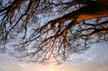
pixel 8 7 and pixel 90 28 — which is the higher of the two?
pixel 8 7

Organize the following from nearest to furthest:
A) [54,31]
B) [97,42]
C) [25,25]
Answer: [25,25], [54,31], [97,42]

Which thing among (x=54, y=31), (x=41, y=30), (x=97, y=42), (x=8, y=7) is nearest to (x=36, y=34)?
(x=41, y=30)

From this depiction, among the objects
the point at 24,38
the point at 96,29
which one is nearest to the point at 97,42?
the point at 96,29

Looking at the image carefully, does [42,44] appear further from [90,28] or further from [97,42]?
[97,42]

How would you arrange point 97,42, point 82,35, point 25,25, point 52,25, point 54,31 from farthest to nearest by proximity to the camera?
point 97,42
point 82,35
point 54,31
point 25,25
point 52,25

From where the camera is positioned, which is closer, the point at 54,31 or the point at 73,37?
the point at 54,31

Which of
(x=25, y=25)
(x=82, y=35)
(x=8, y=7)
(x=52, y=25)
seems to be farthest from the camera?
(x=82, y=35)

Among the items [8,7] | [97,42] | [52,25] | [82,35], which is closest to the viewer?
[8,7]

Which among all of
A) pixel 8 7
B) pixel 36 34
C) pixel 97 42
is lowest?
pixel 97 42

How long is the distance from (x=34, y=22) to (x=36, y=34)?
510 millimetres

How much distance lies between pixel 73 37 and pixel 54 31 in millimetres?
1276

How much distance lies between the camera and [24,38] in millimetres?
10391

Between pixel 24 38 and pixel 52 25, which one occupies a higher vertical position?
pixel 52 25

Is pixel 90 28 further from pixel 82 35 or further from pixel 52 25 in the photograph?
pixel 52 25
